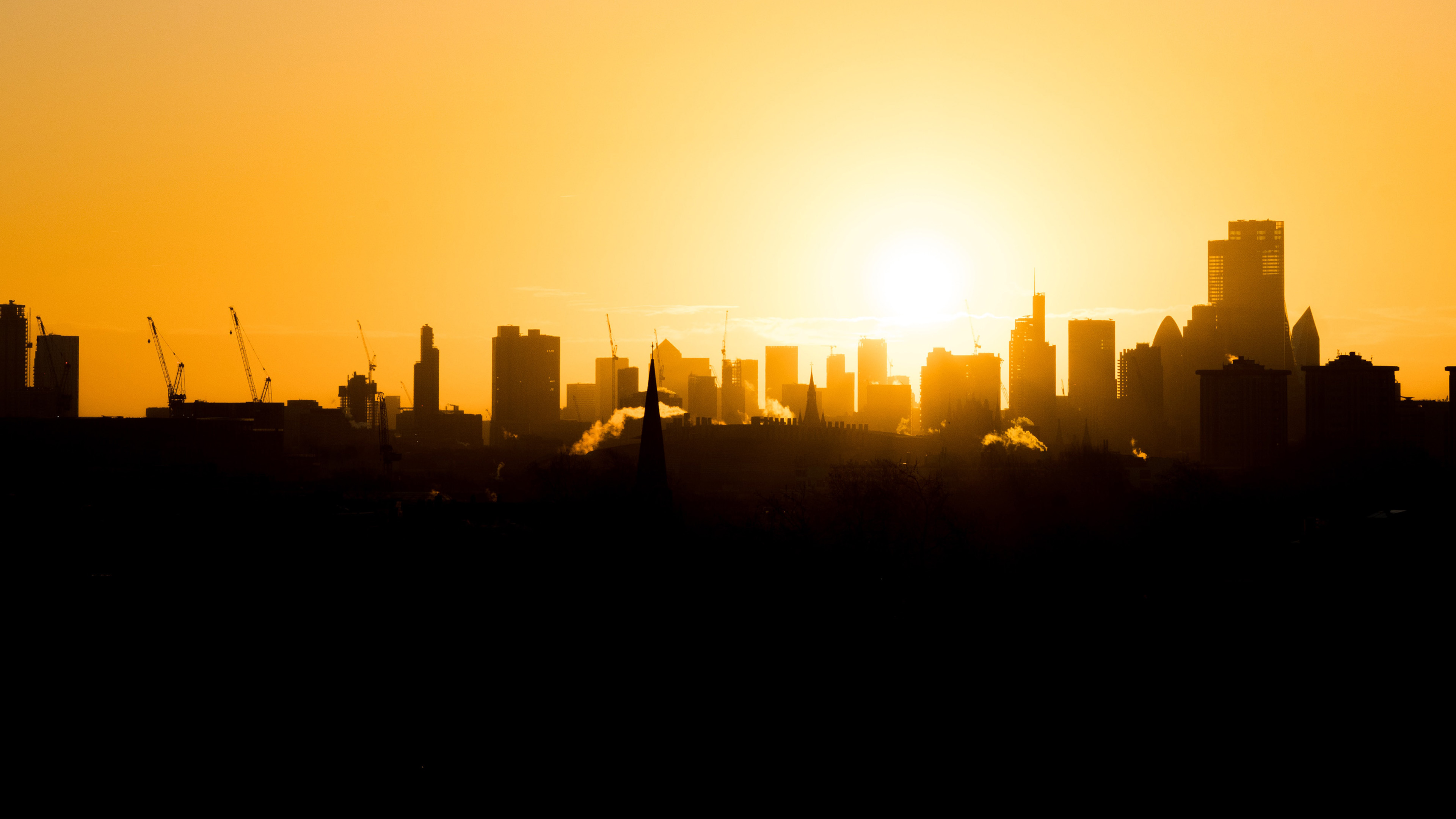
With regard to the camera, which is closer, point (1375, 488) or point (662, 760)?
point (662, 760)

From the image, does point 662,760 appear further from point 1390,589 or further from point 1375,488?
point 1375,488

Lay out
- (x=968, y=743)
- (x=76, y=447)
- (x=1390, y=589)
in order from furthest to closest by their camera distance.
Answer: (x=76, y=447), (x=1390, y=589), (x=968, y=743)

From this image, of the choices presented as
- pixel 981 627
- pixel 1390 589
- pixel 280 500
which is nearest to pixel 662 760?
pixel 981 627

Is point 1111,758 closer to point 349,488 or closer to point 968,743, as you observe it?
point 968,743

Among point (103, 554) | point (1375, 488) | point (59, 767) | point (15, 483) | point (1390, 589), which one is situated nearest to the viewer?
point (59, 767)

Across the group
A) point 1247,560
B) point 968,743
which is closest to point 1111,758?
point 968,743

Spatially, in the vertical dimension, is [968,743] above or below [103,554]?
below
